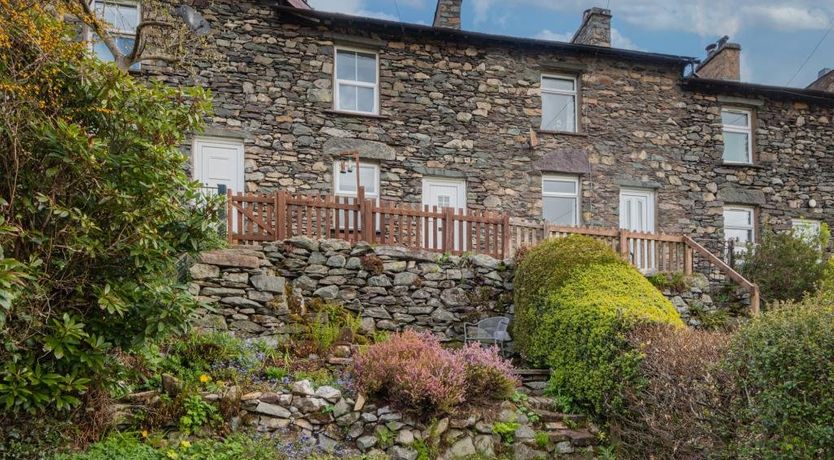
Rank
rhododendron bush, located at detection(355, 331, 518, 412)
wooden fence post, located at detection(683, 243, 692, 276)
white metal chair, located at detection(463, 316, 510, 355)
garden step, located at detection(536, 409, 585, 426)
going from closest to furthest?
rhododendron bush, located at detection(355, 331, 518, 412) < garden step, located at detection(536, 409, 585, 426) < white metal chair, located at detection(463, 316, 510, 355) < wooden fence post, located at detection(683, 243, 692, 276)

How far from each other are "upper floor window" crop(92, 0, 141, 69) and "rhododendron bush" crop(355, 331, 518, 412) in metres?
8.48

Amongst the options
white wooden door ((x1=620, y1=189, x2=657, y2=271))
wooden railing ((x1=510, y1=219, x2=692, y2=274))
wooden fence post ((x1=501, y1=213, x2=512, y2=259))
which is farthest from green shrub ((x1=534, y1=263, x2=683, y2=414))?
white wooden door ((x1=620, y1=189, x2=657, y2=271))

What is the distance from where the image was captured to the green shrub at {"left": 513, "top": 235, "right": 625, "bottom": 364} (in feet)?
26.0

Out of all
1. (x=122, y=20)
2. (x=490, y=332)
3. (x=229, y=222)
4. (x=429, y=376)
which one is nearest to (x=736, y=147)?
(x=490, y=332)

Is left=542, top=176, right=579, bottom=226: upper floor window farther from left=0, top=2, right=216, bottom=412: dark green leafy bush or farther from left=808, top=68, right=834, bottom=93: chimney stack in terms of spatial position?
left=0, top=2, right=216, bottom=412: dark green leafy bush

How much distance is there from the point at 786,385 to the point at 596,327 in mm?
2454

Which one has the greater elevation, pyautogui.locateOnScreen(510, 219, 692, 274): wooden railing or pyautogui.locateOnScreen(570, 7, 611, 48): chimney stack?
pyautogui.locateOnScreen(570, 7, 611, 48): chimney stack

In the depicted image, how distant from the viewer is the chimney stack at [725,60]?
635 inches

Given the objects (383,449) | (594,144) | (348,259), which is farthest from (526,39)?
(383,449)

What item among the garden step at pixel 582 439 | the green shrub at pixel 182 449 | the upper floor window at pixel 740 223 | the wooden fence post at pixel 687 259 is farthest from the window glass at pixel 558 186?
the green shrub at pixel 182 449

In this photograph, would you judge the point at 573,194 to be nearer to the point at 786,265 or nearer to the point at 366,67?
the point at 786,265

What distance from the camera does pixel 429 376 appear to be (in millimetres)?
6191

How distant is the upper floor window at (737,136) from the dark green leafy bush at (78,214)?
1401 cm

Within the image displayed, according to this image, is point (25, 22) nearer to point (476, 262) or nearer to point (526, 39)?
point (476, 262)
